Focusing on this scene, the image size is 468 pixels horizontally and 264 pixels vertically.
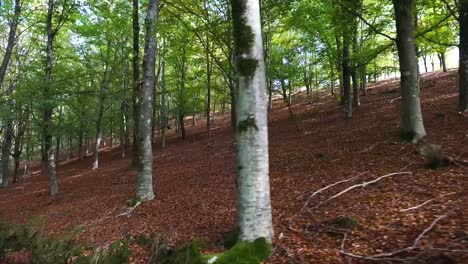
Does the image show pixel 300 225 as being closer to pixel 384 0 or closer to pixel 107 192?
pixel 107 192

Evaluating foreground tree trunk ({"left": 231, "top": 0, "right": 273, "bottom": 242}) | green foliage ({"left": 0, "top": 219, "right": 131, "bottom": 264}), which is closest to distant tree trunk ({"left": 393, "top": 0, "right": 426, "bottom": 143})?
foreground tree trunk ({"left": 231, "top": 0, "right": 273, "bottom": 242})

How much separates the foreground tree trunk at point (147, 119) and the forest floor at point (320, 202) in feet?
1.96

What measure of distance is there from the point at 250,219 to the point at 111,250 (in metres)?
2.48

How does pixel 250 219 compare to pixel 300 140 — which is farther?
pixel 300 140

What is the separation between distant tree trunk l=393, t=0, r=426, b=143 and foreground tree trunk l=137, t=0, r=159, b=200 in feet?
19.7

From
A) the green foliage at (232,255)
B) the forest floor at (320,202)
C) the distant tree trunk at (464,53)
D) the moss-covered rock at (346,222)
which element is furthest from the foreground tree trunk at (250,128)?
the distant tree trunk at (464,53)

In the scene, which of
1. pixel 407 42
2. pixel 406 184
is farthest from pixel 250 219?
pixel 407 42

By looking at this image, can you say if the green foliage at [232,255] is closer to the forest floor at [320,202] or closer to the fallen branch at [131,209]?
the forest floor at [320,202]

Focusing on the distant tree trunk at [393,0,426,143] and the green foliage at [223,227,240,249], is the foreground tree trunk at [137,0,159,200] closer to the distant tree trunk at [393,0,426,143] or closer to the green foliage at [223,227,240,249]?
the green foliage at [223,227,240,249]

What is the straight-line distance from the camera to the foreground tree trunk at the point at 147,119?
9867 millimetres

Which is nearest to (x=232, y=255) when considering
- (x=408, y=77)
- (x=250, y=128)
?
(x=250, y=128)

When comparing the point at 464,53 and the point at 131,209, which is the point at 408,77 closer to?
the point at 464,53

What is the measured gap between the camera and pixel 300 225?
18.6 feet

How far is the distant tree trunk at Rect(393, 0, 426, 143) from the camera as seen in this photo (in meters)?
8.40
